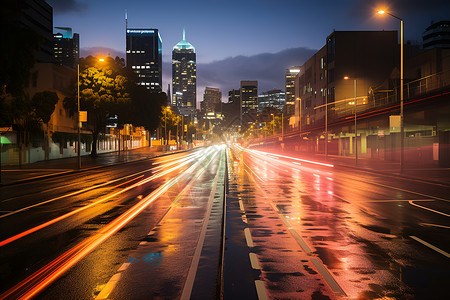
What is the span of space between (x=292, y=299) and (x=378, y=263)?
2.62 meters

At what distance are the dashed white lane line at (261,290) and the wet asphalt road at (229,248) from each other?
0.03m

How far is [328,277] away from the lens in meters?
6.37

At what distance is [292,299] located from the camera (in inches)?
213

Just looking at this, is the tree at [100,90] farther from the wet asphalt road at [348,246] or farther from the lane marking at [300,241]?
the lane marking at [300,241]

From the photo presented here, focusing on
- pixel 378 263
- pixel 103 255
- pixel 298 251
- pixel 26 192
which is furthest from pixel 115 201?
pixel 378 263

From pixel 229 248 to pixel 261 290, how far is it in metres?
2.47

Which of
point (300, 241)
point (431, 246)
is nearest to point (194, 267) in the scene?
point (300, 241)

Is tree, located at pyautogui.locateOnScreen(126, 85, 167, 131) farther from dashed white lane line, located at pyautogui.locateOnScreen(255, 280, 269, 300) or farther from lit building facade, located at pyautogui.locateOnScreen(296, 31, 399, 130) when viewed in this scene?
dashed white lane line, located at pyautogui.locateOnScreen(255, 280, 269, 300)

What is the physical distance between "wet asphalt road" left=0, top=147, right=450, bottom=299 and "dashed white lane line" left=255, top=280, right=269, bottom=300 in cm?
3

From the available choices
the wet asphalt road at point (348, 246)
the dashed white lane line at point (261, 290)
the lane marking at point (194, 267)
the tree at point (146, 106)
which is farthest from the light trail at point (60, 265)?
the tree at point (146, 106)

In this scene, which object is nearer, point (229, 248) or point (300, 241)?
point (229, 248)

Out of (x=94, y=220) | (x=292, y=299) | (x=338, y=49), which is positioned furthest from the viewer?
(x=338, y=49)

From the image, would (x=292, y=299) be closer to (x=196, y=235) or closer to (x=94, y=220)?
(x=196, y=235)

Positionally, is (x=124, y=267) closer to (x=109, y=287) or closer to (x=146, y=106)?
(x=109, y=287)
